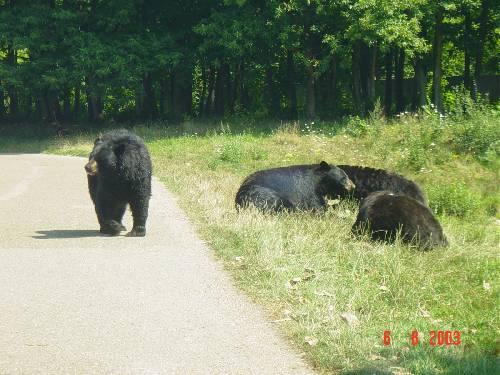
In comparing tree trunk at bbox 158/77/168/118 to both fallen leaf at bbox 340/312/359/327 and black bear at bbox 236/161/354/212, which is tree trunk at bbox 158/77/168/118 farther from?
fallen leaf at bbox 340/312/359/327

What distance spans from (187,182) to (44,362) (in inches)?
422

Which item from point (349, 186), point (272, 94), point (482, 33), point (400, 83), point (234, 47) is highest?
point (482, 33)

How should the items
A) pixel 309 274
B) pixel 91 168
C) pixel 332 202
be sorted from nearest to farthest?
pixel 309 274
pixel 91 168
pixel 332 202

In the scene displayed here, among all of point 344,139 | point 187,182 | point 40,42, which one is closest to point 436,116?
point 344,139

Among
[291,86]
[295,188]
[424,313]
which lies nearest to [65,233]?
[295,188]

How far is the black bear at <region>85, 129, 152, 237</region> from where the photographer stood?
9406mm

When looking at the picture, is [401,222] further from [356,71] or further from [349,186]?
[356,71]

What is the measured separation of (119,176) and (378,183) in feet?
14.2

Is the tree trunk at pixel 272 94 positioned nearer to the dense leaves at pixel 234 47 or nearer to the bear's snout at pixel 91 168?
the dense leaves at pixel 234 47

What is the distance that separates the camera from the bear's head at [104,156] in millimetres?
9398

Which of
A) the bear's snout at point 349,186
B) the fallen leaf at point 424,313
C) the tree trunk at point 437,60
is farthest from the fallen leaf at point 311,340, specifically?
the tree trunk at point 437,60

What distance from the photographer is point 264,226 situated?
→ 973cm

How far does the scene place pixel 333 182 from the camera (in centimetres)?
1202
